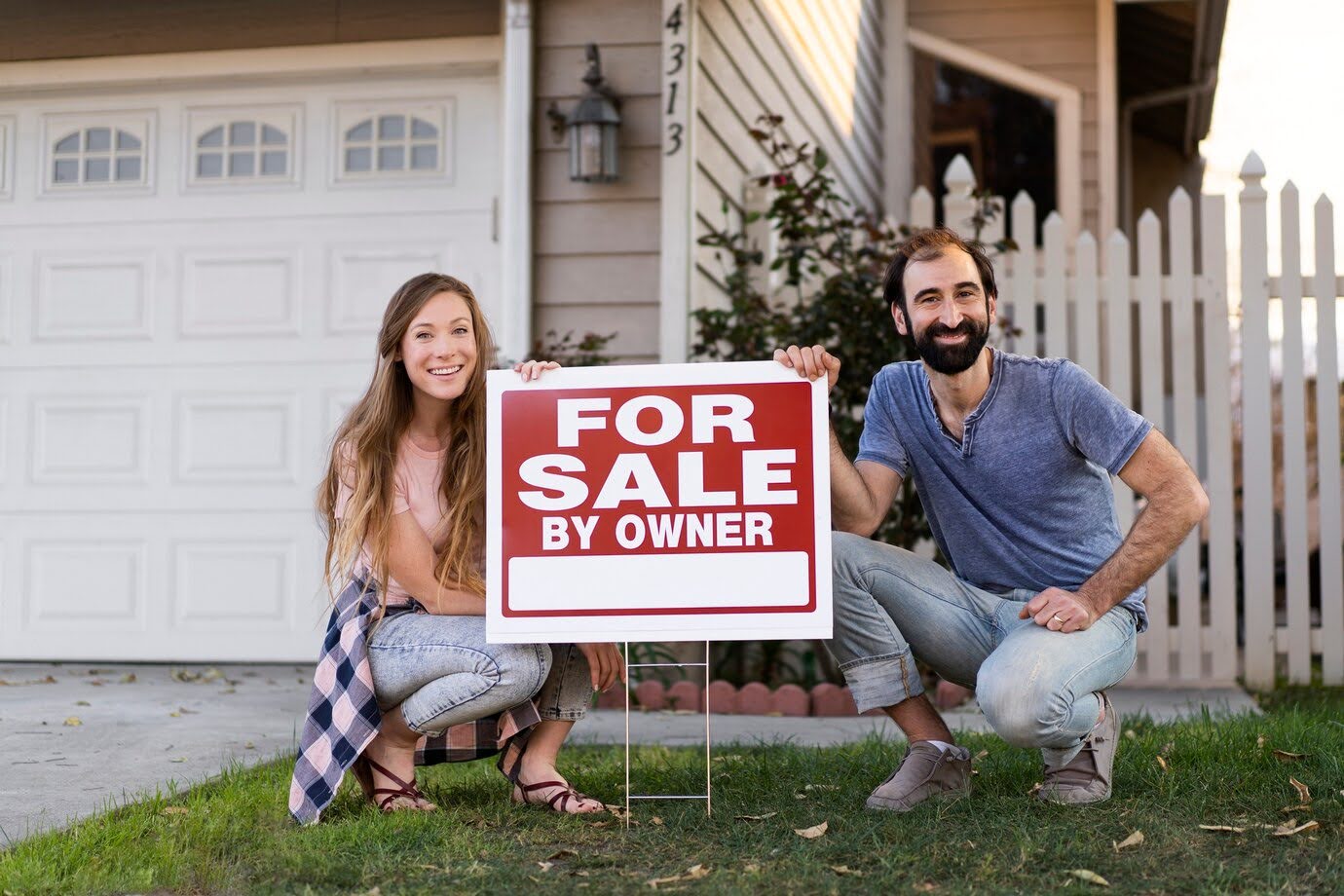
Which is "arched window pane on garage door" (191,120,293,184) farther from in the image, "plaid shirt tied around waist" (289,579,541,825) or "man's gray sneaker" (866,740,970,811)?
"man's gray sneaker" (866,740,970,811)

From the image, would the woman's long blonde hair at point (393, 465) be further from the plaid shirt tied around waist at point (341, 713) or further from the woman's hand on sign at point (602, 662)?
the woman's hand on sign at point (602, 662)

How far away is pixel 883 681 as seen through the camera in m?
2.93

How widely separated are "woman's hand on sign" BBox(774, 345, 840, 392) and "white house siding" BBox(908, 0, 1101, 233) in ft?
22.9

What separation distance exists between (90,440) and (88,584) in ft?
Result: 1.89

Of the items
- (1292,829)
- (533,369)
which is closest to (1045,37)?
(533,369)

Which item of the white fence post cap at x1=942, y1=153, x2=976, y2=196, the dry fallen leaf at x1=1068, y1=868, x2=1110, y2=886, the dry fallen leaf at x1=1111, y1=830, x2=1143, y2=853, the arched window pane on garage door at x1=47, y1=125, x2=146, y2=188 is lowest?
the dry fallen leaf at x1=1068, y1=868, x2=1110, y2=886

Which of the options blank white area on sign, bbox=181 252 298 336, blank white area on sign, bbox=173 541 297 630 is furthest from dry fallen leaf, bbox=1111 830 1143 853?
blank white area on sign, bbox=181 252 298 336

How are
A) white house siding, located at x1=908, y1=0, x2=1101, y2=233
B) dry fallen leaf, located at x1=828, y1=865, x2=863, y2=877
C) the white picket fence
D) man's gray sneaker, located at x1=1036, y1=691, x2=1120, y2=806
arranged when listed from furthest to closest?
white house siding, located at x1=908, y1=0, x2=1101, y2=233, the white picket fence, man's gray sneaker, located at x1=1036, y1=691, x2=1120, y2=806, dry fallen leaf, located at x1=828, y1=865, x2=863, y2=877

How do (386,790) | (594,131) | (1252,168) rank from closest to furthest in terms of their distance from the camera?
(386,790)
(594,131)
(1252,168)

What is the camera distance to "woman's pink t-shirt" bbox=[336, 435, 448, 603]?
115 inches

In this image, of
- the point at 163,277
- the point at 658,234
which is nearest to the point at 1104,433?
the point at 658,234

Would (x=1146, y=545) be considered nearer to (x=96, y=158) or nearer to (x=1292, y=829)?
(x=1292, y=829)

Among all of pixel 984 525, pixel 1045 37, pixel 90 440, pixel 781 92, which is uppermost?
pixel 1045 37

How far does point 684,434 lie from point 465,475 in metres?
0.50
